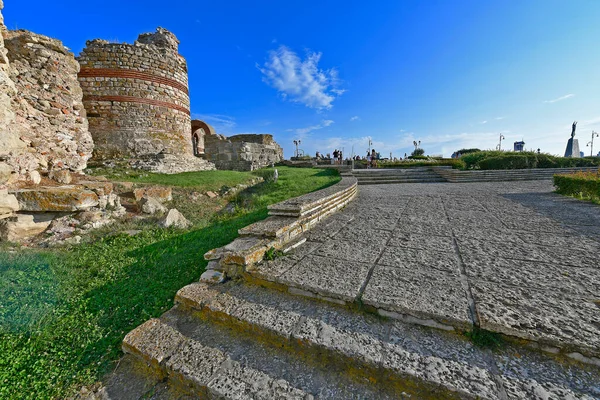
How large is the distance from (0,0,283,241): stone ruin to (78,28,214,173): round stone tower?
0.11 ft

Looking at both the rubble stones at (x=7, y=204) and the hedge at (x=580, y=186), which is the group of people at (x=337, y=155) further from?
the rubble stones at (x=7, y=204)

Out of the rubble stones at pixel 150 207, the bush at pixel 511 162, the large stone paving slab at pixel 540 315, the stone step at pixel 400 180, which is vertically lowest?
the large stone paving slab at pixel 540 315

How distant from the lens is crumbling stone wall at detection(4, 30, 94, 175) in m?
5.88

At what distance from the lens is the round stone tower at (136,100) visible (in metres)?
9.12

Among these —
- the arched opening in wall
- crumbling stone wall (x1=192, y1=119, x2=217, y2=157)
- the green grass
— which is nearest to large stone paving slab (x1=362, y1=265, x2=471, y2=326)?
the green grass

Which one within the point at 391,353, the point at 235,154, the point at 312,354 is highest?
the point at 235,154

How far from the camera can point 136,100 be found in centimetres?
961

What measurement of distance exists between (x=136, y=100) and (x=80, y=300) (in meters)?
9.91

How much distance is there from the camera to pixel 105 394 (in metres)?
1.61

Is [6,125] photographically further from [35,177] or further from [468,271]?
[468,271]

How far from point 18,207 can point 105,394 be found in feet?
15.4

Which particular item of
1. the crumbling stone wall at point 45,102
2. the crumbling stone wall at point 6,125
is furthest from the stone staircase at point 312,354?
the crumbling stone wall at point 45,102

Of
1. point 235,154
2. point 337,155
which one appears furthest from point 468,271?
point 337,155

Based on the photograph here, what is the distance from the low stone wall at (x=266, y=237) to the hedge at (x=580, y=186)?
6.41 metres
